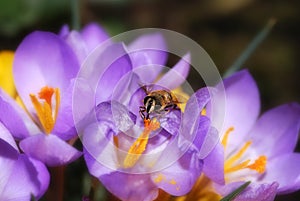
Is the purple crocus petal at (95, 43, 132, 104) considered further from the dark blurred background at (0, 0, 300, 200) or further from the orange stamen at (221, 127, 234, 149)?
the dark blurred background at (0, 0, 300, 200)

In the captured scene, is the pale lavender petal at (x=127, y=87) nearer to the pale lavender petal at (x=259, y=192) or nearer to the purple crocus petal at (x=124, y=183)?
the purple crocus petal at (x=124, y=183)

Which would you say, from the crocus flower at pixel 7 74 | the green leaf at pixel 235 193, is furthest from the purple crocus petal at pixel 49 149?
the crocus flower at pixel 7 74

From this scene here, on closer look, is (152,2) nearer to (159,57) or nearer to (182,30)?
(182,30)

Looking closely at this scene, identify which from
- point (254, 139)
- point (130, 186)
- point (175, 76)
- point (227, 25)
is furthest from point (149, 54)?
point (227, 25)

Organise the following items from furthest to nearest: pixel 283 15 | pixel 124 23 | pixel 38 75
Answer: pixel 283 15
pixel 124 23
pixel 38 75

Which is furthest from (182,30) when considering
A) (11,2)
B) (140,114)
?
(140,114)

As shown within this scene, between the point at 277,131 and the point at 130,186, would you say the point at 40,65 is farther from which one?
the point at 277,131

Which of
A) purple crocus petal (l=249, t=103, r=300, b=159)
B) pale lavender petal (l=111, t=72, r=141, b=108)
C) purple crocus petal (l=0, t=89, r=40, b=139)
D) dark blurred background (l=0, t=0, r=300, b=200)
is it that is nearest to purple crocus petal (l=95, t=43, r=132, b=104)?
pale lavender petal (l=111, t=72, r=141, b=108)
